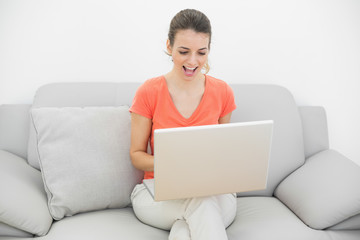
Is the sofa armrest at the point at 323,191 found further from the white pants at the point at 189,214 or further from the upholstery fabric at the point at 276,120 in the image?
the white pants at the point at 189,214

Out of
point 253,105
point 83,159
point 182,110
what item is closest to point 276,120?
point 253,105

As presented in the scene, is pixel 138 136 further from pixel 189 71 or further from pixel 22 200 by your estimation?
pixel 22 200

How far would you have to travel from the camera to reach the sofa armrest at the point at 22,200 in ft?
3.61

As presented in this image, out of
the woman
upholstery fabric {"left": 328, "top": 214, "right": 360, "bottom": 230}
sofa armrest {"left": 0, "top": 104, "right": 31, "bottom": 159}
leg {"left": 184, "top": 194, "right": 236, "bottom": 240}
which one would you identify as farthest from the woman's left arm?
sofa armrest {"left": 0, "top": 104, "right": 31, "bottom": 159}

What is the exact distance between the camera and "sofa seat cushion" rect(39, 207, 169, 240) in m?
1.15

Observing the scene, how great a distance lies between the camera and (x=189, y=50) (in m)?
1.25

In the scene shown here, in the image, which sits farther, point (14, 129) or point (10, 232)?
point (14, 129)

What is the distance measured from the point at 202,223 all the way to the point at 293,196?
21.9 inches

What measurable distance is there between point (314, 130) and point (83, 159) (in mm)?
1171

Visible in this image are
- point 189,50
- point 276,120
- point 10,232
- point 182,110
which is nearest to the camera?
point 10,232

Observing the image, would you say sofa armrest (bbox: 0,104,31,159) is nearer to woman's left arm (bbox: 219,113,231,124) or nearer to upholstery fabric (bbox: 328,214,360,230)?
woman's left arm (bbox: 219,113,231,124)

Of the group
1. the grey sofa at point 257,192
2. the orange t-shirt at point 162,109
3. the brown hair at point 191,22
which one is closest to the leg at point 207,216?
the grey sofa at point 257,192

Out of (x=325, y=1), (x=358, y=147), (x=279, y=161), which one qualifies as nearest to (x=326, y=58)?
(x=325, y=1)

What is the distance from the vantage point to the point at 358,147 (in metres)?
2.05
